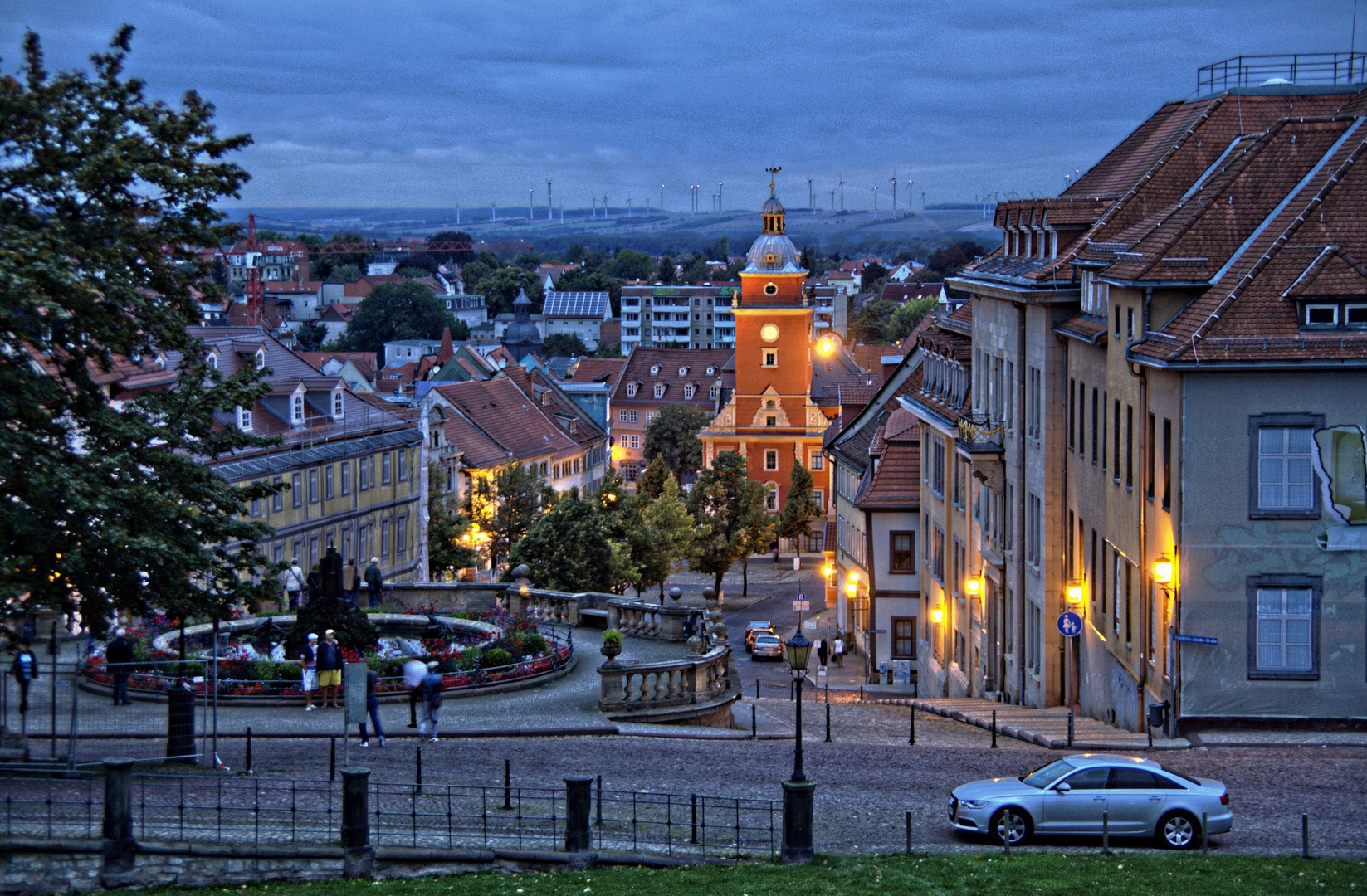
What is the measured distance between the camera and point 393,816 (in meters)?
24.9

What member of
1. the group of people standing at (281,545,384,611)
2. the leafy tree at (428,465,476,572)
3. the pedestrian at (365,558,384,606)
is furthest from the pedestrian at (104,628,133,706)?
the leafy tree at (428,465,476,572)

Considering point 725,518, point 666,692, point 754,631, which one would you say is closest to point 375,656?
point 666,692

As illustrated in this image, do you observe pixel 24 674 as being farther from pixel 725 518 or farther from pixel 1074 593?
pixel 725 518

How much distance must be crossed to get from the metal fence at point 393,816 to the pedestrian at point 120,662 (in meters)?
4.25

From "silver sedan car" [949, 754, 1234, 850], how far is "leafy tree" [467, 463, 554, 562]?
61382mm

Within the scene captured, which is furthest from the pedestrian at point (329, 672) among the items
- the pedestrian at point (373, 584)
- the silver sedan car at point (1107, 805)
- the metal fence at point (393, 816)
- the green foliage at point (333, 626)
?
the silver sedan car at point (1107, 805)

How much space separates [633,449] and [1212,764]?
123670 mm

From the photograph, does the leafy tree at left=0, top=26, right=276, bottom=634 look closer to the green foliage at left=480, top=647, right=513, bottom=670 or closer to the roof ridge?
the green foliage at left=480, top=647, right=513, bottom=670

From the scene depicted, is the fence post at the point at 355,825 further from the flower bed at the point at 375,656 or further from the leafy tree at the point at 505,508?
the leafy tree at the point at 505,508

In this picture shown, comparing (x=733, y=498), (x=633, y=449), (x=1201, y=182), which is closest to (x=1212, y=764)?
(x=1201, y=182)

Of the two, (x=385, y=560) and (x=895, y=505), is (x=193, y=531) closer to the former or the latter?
(x=895, y=505)

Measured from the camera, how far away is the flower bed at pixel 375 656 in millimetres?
33906

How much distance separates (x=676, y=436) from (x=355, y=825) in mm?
113777

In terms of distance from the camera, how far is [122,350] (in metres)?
28.5
